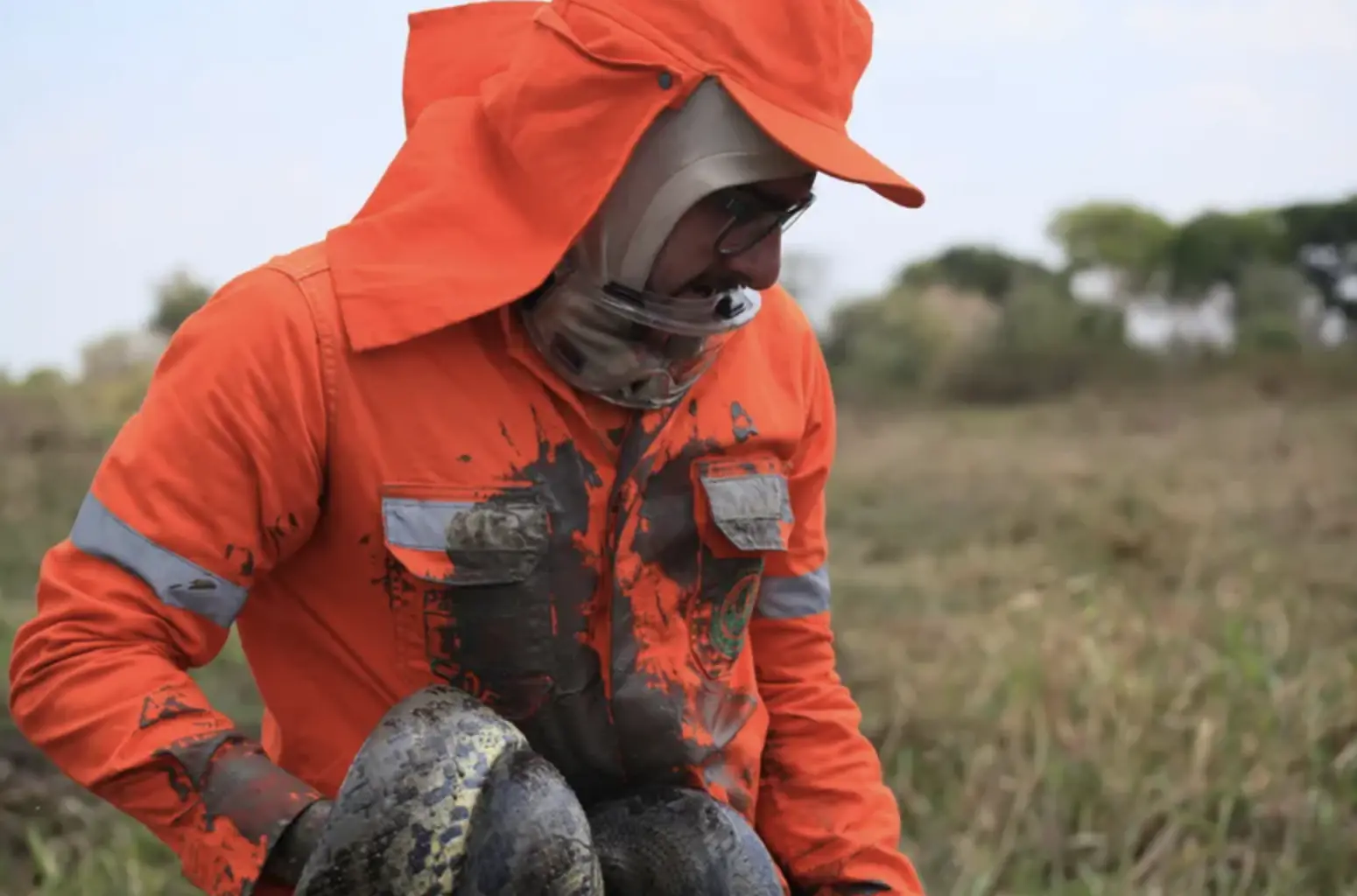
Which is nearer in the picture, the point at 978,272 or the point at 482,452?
the point at 482,452

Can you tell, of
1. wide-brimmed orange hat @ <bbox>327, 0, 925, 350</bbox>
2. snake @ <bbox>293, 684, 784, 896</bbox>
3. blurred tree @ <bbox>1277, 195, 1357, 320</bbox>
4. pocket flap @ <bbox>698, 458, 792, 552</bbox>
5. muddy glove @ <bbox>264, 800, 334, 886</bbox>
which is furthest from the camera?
blurred tree @ <bbox>1277, 195, 1357, 320</bbox>

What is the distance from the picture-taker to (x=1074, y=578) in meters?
6.06

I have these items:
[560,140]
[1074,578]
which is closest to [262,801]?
[560,140]

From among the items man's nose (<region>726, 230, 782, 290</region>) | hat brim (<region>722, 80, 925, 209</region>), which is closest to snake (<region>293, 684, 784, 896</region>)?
man's nose (<region>726, 230, 782, 290</region>)

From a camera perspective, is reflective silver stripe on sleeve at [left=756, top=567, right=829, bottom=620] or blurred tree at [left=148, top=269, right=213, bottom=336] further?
blurred tree at [left=148, top=269, right=213, bottom=336]

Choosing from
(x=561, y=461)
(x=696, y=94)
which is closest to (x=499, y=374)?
(x=561, y=461)

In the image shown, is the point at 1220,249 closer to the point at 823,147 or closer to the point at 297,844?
the point at 823,147

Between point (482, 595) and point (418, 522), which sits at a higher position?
point (418, 522)

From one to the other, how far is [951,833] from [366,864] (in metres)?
2.81

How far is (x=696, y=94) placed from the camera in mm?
1748

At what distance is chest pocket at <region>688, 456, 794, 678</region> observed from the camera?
75.9 inches

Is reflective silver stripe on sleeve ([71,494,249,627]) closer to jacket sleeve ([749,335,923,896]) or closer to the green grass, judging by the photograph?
jacket sleeve ([749,335,923,896])

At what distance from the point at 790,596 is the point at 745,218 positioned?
0.62 metres

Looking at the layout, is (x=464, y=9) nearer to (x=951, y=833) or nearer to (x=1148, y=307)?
(x=951, y=833)
